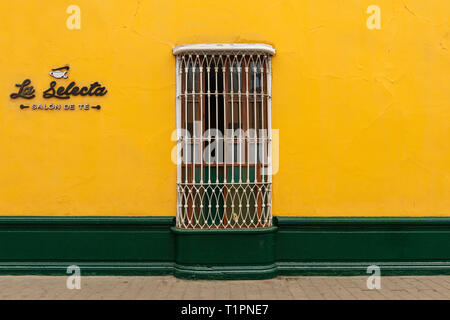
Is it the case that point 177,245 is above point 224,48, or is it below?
below

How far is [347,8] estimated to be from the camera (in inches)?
273

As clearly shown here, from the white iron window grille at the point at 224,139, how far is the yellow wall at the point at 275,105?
0.69 ft

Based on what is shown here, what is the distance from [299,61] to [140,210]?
10.4 ft

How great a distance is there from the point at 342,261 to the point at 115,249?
3306 mm

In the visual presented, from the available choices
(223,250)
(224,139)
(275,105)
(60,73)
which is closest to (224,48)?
(275,105)

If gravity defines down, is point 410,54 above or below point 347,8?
below

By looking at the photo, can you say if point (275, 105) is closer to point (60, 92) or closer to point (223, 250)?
point (223, 250)

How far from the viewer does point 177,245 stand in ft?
22.4

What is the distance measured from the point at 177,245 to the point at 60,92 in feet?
9.18

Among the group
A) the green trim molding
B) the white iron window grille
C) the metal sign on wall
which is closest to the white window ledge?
the white iron window grille

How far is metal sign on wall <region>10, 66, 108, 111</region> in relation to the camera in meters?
6.92

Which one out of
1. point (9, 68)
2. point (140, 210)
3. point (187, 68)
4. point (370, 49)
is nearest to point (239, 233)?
point (140, 210)

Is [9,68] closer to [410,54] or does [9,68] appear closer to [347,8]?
[347,8]

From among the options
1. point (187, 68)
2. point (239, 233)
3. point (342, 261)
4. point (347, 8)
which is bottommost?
point (342, 261)
